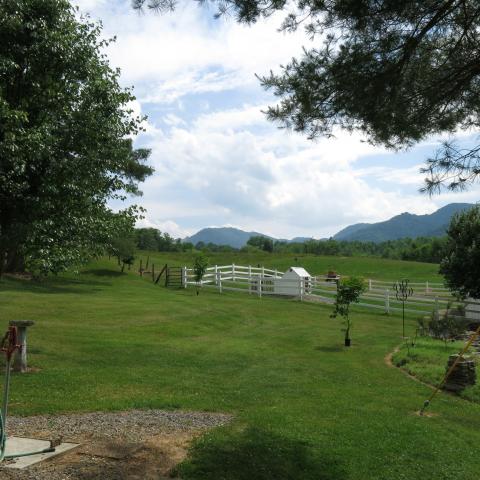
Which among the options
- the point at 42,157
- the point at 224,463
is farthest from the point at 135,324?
the point at 224,463

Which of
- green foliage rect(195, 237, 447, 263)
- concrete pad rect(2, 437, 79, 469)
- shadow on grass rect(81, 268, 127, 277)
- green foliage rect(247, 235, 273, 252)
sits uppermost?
green foliage rect(247, 235, 273, 252)

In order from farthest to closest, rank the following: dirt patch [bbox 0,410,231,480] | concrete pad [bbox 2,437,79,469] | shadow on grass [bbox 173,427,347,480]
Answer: shadow on grass [bbox 173,427,347,480], concrete pad [bbox 2,437,79,469], dirt patch [bbox 0,410,231,480]

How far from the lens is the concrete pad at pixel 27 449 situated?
229 inches

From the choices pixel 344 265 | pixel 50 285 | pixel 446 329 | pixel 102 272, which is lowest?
pixel 446 329

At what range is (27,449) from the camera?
623 cm

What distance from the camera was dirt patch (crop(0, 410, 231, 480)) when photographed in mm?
5652

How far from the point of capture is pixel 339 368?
1264cm

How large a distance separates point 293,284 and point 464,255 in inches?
461

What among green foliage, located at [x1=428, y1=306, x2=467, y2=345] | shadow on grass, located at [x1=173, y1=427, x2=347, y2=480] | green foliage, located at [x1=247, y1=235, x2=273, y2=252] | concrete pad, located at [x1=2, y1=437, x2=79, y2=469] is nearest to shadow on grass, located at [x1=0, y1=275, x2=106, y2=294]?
green foliage, located at [x1=428, y1=306, x2=467, y2=345]

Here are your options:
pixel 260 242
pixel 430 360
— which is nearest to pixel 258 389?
pixel 430 360

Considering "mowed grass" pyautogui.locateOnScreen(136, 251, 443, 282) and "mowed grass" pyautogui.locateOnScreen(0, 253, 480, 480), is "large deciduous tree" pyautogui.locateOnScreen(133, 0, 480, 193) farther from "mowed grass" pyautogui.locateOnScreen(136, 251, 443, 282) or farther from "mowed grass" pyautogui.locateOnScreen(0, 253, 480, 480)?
"mowed grass" pyautogui.locateOnScreen(136, 251, 443, 282)

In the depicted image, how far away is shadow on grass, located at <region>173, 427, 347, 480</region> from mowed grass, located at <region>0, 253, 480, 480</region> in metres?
0.02

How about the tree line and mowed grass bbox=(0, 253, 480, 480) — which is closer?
mowed grass bbox=(0, 253, 480, 480)

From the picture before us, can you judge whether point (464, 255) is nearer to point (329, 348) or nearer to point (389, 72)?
point (329, 348)
